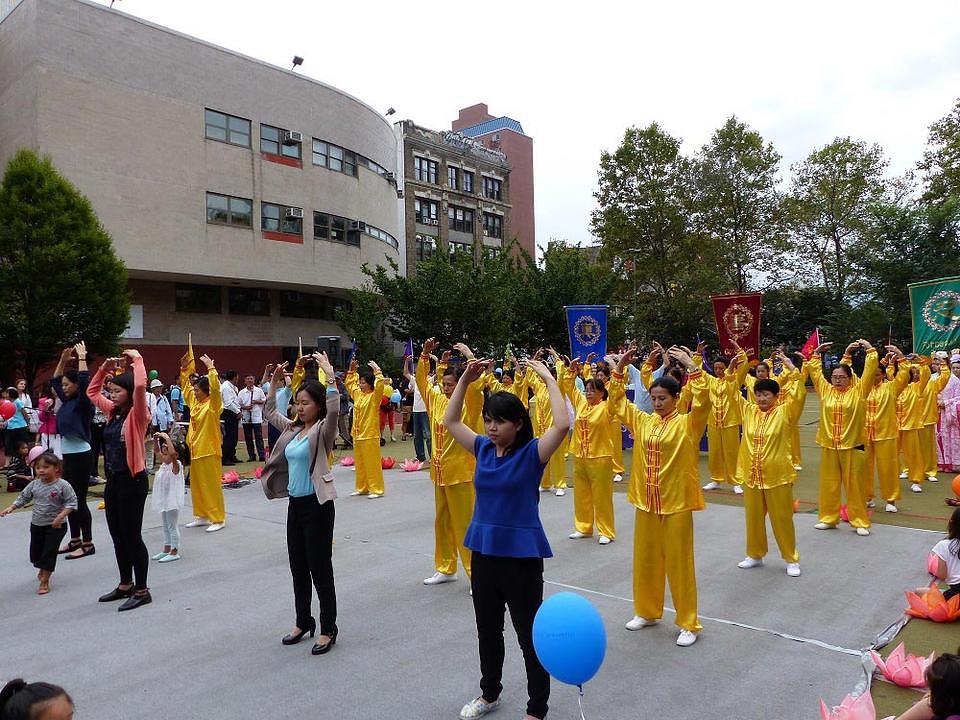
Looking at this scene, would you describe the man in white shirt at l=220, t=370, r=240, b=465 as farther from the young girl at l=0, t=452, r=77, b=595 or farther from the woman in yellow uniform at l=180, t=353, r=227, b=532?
the young girl at l=0, t=452, r=77, b=595

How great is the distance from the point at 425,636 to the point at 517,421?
2100mm

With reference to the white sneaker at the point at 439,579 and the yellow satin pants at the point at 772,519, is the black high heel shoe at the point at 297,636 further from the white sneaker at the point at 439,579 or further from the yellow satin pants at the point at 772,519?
the yellow satin pants at the point at 772,519

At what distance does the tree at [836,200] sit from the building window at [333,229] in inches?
883

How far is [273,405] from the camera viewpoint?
210 inches

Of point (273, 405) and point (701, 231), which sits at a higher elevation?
point (701, 231)

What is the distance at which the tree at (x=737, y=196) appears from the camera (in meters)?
36.9

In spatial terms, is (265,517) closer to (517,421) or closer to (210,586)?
(210,586)

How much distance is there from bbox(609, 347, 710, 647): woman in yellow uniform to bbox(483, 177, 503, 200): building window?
4375 cm

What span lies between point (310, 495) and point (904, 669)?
3542 millimetres

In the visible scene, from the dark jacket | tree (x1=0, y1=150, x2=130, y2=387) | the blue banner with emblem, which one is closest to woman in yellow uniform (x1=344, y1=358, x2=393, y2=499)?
the dark jacket

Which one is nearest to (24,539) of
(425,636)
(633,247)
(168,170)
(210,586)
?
(210,586)

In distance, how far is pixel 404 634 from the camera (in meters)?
4.90

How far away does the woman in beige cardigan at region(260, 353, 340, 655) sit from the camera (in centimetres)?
457

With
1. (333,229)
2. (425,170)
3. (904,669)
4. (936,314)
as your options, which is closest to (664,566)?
(904,669)
